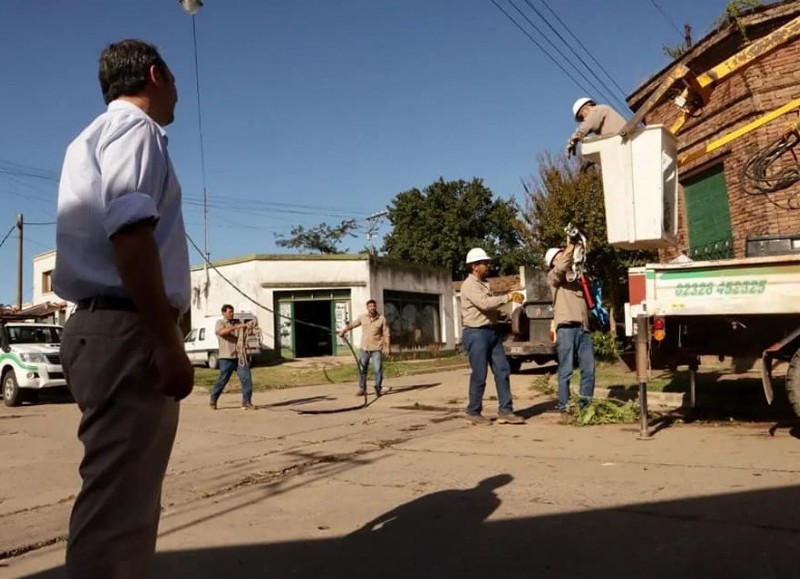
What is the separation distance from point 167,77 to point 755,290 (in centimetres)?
513

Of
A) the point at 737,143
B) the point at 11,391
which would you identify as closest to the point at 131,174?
the point at 737,143

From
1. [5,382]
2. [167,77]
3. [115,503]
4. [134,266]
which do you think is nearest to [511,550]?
[115,503]

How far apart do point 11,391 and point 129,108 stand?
1379 centimetres

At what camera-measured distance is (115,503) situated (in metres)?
1.99

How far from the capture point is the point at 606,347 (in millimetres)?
15195

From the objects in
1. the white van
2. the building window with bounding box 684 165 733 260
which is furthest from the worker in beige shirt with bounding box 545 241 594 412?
the white van

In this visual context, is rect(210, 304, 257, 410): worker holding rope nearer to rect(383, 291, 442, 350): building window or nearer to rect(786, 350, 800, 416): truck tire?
rect(786, 350, 800, 416): truck tire

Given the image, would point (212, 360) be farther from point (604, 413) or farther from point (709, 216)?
point (604, 413)

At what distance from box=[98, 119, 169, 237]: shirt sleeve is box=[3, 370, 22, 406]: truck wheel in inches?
532

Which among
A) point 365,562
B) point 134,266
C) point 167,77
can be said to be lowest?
point 365,562

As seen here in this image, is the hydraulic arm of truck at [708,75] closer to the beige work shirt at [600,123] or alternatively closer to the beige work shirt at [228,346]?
the beige work shirt at [600,123]

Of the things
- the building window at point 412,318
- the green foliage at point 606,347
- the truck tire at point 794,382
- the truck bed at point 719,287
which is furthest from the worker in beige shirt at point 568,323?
the building window at point 412,318

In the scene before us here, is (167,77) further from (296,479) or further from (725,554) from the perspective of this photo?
(296,479)

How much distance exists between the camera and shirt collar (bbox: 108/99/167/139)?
220cm
